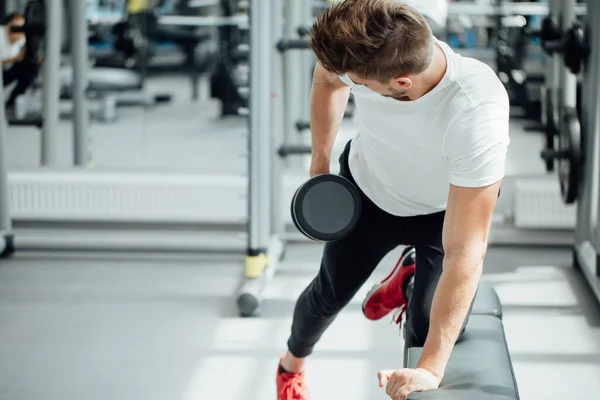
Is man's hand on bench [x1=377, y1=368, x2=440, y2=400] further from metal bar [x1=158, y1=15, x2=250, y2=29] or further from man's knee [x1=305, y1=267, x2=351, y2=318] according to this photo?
metal bar [x1=158, y1=15, x2=250, y2=29]

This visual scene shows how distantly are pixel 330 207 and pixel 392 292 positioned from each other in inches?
19.0

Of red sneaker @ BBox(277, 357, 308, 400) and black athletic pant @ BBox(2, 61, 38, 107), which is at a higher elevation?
black athletic pant @ BBox(2, 61, 38, 107)

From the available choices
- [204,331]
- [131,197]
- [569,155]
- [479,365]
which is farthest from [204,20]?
[479,365]

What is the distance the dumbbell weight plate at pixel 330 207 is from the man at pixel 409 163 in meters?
0.08

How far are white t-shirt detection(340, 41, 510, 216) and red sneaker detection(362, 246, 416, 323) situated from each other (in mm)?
363

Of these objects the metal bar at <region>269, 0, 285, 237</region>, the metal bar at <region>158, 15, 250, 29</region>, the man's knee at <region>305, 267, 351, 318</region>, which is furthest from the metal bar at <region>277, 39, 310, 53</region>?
the metal bar at <region>158, 15, 250, 29</region>

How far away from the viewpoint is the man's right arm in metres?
1.96

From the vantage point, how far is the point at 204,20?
758 cm

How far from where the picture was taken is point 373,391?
245 centimetres

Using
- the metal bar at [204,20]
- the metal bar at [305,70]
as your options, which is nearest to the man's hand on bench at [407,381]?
the metal bar at [305,70]

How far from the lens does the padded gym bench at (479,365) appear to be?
160 centimetres

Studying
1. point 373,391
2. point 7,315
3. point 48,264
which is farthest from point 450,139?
point 48,264

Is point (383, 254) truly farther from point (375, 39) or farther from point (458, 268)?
point (375, 39)

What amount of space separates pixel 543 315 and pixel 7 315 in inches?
72.1
